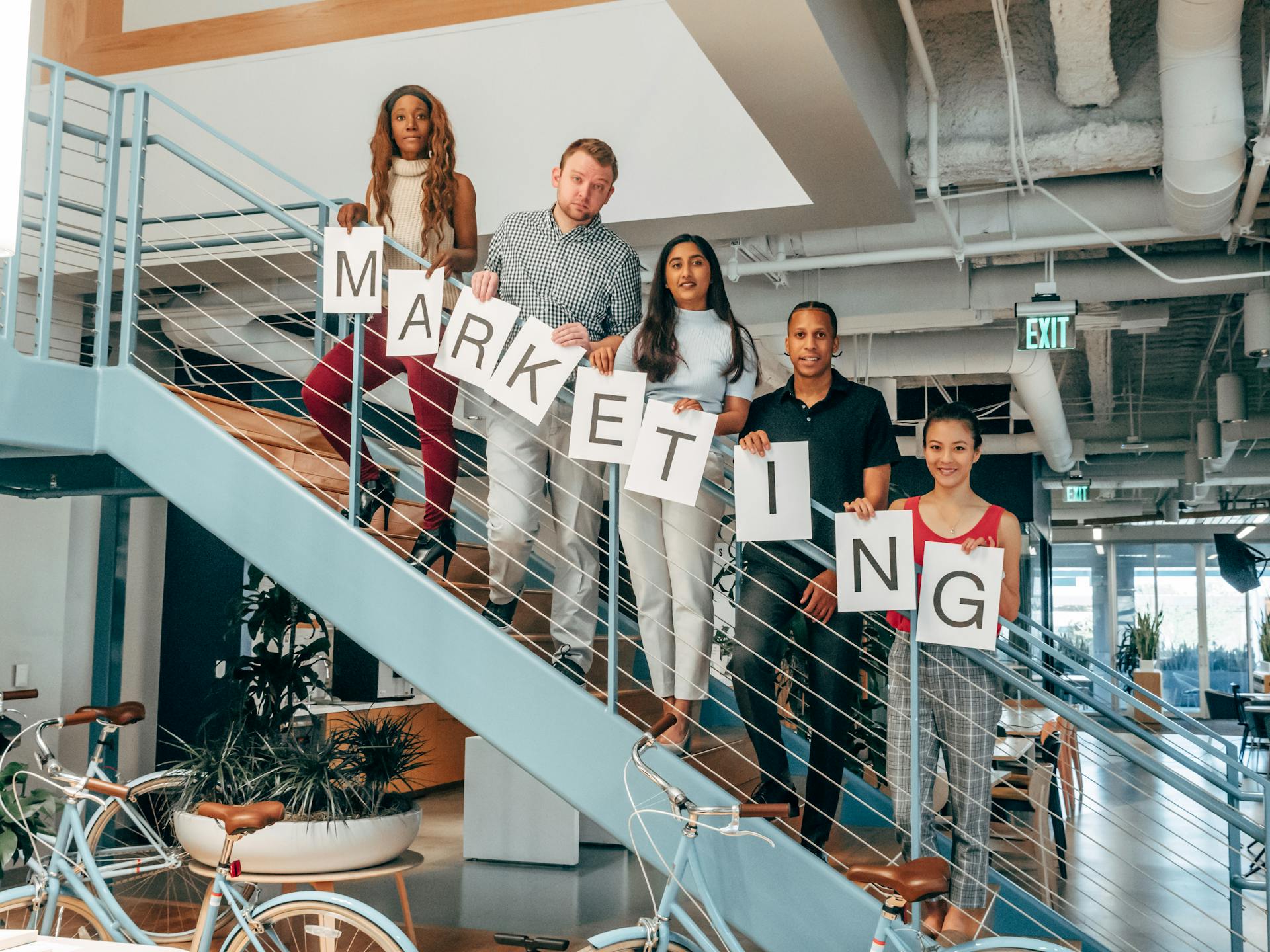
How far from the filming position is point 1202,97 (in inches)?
168

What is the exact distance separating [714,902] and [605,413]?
1.25 metres

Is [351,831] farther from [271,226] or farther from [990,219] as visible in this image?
[990,219]

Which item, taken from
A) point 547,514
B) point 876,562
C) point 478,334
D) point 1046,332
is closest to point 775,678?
point 876,562

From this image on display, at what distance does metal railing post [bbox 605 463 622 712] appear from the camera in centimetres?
286

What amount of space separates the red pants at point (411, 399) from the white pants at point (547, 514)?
0.49 feet

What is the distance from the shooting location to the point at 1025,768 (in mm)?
5891

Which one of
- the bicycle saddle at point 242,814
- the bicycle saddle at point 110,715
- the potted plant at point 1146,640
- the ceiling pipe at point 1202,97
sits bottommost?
the potted plant at point 1146,640

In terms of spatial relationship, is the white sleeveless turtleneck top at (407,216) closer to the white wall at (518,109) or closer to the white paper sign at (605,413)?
the white paper sign at (605,413)

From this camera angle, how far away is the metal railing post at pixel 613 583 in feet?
9.38

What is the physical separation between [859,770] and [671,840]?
2758mm

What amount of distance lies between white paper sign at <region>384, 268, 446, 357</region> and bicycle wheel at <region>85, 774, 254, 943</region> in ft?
5.38

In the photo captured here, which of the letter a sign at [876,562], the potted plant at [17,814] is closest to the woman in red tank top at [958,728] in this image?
the letter a sign at [876,562]

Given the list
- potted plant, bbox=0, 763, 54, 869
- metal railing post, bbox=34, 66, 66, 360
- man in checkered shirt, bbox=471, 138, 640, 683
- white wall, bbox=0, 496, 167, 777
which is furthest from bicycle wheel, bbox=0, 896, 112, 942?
white wall, bbox=0, 496, 167, 777

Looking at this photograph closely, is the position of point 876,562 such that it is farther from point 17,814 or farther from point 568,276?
point 17,814
